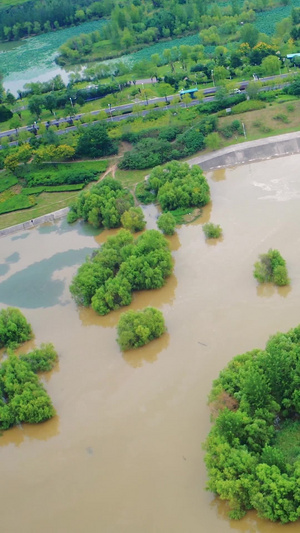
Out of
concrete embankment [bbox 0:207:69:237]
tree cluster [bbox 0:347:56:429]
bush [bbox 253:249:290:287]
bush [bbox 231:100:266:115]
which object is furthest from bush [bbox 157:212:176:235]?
bush [bbox 231:100:266:115]

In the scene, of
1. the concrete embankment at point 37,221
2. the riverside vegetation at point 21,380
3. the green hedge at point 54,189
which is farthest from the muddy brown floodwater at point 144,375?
the green hedge at point 54,189

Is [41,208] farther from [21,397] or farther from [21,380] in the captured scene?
[21,397]

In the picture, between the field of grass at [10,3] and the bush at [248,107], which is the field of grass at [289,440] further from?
the field of grass at [10,3]

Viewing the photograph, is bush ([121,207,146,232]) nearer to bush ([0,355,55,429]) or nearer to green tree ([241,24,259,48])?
bush ([0,355,55,429])

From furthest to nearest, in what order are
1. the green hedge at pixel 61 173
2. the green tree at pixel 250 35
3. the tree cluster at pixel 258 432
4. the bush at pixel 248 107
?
the green tree at pixel 250 35 < the bush at pixel 248 107 < the green hedge at pixel 61 173 < the tree cluster at pixel 258 432

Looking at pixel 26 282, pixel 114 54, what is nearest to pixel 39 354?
pixel 26 282

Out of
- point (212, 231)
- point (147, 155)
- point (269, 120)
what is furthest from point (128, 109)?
point (212, 231)

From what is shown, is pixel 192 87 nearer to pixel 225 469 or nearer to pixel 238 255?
pixel 238 255

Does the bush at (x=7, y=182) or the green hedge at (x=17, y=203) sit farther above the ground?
the bush at (x=7, y=182)
